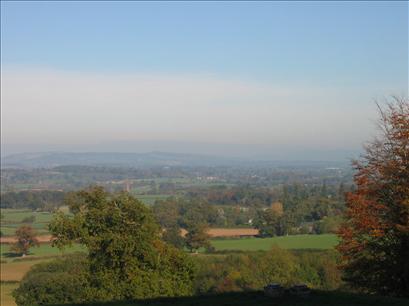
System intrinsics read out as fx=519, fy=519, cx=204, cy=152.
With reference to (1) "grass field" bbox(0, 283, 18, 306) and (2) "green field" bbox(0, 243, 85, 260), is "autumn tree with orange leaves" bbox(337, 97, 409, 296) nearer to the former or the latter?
(1) "grass field" bbox(0, 283, 18, 306)

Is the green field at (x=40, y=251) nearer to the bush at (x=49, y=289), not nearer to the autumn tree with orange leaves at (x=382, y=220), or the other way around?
the bush at (x=49, y=289)

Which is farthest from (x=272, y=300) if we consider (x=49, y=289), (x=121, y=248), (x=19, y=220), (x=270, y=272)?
(x=19, y=220)

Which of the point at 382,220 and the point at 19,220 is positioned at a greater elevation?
the point at 382,220

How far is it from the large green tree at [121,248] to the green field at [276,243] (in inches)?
1301

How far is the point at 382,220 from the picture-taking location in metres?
18.0

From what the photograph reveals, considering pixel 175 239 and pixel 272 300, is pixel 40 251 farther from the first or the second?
pixel 272 300

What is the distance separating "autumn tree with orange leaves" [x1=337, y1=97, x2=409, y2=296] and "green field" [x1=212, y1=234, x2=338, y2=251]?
123 ft

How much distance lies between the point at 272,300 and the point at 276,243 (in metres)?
45.8

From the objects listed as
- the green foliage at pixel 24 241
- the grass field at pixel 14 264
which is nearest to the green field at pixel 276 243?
the grass field at pixel 14 264

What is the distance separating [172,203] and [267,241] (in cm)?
3491

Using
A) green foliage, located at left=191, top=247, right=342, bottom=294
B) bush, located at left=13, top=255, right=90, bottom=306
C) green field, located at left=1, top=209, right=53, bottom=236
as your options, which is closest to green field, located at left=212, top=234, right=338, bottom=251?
green foliage, located at left=191, top=247, right=342, bottom=294

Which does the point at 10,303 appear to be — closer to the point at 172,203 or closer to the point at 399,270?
the point at 399,270

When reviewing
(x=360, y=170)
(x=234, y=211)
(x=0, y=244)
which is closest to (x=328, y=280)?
(x=360, y=170)

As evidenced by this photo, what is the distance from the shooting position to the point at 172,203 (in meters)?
97.5
